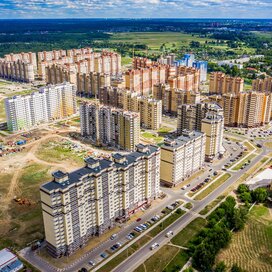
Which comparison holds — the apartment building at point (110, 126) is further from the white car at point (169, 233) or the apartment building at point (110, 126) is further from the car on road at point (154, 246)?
the car on road at point (154, 246)

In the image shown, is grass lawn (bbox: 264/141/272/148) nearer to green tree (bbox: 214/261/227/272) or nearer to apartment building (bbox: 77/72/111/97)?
green tree (bbox: 214/261/227/272)

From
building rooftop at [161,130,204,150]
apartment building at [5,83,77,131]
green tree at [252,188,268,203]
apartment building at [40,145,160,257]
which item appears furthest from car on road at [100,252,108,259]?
apartment building at [5,83,77,131]

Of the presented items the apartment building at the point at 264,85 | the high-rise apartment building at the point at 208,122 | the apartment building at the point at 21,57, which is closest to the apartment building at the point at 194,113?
the high-rise apartment building at the point at 208,122

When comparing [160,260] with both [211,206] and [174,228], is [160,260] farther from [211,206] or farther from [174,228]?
[211,206]

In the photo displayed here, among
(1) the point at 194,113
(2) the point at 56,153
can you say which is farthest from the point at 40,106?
(1) the point at 194,113

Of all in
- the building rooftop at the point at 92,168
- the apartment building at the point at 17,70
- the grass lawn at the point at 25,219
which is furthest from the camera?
the apartment building at the point at 17,70
